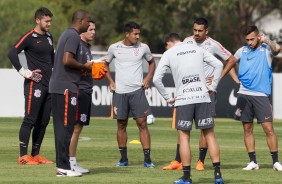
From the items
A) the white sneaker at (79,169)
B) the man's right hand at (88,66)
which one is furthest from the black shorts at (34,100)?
the man's right hand at (88,66)

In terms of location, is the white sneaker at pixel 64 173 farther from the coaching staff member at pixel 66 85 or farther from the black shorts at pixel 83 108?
the black shorts at pixel 83 108

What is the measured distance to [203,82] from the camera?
45.3ft

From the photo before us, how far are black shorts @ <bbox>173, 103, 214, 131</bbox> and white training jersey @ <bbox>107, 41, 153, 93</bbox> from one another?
3.16m

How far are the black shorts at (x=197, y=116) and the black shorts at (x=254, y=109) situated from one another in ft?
8.87

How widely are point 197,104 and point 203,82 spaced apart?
12.0 inches

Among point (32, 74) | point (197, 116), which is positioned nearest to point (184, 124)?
point (197, 116)

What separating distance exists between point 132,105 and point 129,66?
63 centimetres

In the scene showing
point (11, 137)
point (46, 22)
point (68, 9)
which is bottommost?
point (11, 137)

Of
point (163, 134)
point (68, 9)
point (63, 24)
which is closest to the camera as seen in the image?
point (163, 134)

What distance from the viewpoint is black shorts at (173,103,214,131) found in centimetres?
1375

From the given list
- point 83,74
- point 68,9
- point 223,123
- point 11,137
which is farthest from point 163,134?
point 68,9

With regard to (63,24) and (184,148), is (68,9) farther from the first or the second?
(184,148)

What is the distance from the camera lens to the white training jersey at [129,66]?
1689 centimetres

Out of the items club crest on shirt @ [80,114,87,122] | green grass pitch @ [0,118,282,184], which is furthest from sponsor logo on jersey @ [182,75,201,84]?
club crest on shirt @ [80,114,87,122]
